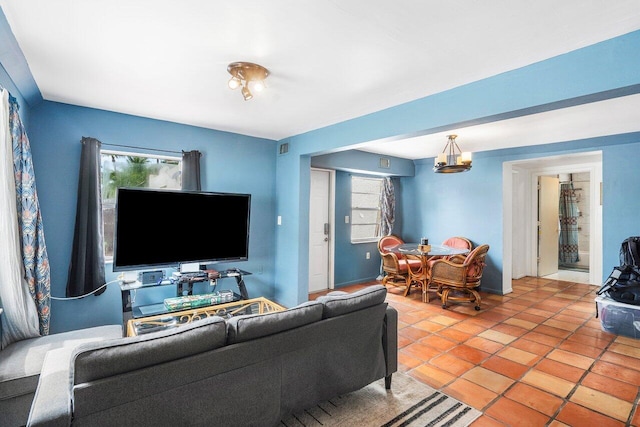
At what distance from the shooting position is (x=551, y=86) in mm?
2057

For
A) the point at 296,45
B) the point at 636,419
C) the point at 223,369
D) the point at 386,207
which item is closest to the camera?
the point at 223,369

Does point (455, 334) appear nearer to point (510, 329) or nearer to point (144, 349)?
point (510, 329)

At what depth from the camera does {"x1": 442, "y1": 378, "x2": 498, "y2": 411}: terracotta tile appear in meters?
2.25

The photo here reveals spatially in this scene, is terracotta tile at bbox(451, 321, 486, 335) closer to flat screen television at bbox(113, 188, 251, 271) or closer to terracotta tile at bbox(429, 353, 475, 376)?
terracotta tile at bbox(429, 353, 475, 376)

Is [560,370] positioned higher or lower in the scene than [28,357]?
lower

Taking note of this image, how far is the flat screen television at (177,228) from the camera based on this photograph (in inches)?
118

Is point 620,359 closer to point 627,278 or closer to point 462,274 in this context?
point 627,278

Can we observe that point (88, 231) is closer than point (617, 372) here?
No

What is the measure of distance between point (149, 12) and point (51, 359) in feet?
6.53

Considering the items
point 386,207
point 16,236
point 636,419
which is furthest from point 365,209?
point 16,236

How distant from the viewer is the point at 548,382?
8.23 ft

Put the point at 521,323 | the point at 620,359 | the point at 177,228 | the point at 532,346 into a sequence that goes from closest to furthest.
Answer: the point at 620,359, the point at 532,346, the point at 177,228, the point at 521,323

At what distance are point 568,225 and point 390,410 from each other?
7.96 metres

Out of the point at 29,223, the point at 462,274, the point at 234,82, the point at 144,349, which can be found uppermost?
the point at 234,82
